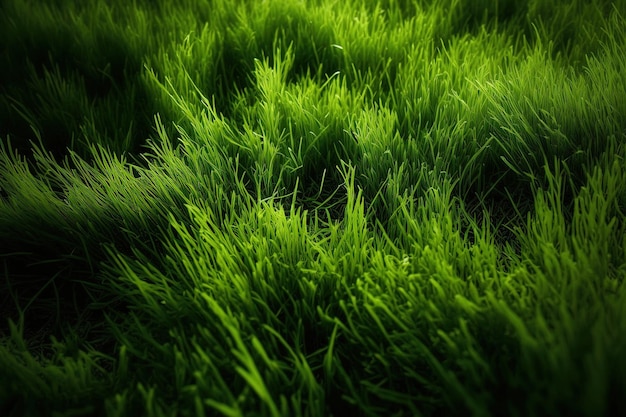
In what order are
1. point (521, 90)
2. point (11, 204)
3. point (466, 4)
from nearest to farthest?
1. point (11, 204)
2. point (521, 90)
3. point (466, 4)

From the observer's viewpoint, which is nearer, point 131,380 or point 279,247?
point 131,380

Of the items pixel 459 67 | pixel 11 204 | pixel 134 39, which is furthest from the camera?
pixel 134 39

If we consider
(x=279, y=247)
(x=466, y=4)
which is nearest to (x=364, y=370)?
(x=279, y=247)

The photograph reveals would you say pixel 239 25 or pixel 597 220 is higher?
pixel 239 25

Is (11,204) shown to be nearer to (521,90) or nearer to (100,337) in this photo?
(100,337)

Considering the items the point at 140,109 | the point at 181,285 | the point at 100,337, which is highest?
the point at 140,109

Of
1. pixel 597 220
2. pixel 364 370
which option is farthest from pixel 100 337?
pixel 597 220

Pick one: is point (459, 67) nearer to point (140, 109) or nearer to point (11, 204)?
point (140, 109)
